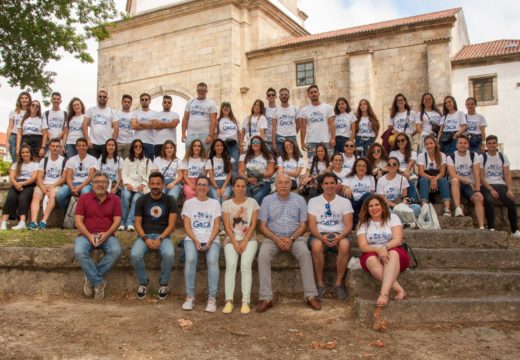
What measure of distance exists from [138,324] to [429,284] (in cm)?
315

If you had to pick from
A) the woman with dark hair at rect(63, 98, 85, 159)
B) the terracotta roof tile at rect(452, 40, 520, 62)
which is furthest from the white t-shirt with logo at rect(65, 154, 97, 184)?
the terracotta roof tile at rect(452, 40, 520, 62)

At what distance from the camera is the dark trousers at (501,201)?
7.26 m

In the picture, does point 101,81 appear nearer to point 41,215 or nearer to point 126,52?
point 126,52

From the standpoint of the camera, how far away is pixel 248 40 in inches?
885

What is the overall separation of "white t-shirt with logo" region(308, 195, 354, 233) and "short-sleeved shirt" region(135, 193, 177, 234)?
1.86 m

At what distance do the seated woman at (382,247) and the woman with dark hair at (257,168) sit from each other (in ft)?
7.94

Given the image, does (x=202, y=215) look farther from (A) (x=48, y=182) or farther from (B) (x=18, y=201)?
(B) (x=18, y=201)

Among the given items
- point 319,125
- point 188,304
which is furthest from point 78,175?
point 319,125

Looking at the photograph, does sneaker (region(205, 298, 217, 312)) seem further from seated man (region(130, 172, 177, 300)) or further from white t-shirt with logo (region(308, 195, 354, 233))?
white t-shirt with logo (region(308, 195, 354, 233))

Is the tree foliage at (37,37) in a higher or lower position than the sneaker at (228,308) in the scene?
higher

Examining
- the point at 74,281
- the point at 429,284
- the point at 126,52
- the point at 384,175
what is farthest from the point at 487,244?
the point at 126,52

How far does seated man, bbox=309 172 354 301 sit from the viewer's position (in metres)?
5.64

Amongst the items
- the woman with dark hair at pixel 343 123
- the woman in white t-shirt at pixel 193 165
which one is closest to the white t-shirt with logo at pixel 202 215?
the woman in white t-shirt at pixel 193 165

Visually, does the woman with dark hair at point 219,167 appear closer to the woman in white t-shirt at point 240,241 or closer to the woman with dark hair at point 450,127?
the woman in white t-shirt at point 240,241
